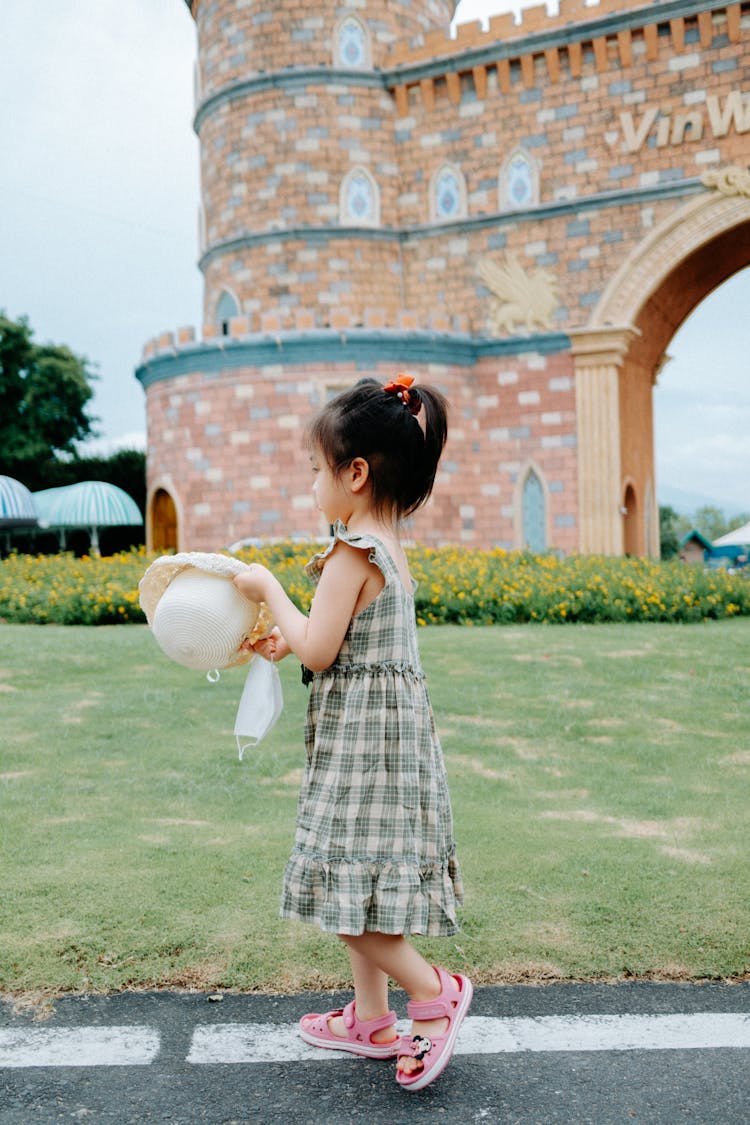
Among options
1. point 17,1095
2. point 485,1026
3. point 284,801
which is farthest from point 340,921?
point 284,801

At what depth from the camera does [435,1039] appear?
240 centimetres

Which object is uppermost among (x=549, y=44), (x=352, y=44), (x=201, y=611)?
(x=352, y=44)

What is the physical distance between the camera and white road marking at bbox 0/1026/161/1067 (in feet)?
8.03

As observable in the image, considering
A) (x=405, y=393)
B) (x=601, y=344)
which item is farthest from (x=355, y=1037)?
(x=601, y=344)

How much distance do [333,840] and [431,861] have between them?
245 millimetres

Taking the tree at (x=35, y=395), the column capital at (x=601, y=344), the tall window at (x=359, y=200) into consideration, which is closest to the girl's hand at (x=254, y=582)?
the column capital at (x=601, y=344)

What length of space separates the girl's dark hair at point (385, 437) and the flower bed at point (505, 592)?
7.80 meters

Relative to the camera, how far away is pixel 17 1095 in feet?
7.54

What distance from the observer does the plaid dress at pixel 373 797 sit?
243 cm

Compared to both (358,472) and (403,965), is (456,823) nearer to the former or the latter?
(403,965)

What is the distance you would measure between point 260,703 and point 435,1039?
89 cm

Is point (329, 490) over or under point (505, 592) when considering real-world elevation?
over

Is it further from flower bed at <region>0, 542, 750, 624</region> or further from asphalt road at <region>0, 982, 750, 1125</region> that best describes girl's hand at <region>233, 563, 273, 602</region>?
flower bed at <region>0, 542, 750, 624</region>

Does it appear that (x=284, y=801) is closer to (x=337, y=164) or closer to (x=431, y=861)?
(x=431, y=861)
